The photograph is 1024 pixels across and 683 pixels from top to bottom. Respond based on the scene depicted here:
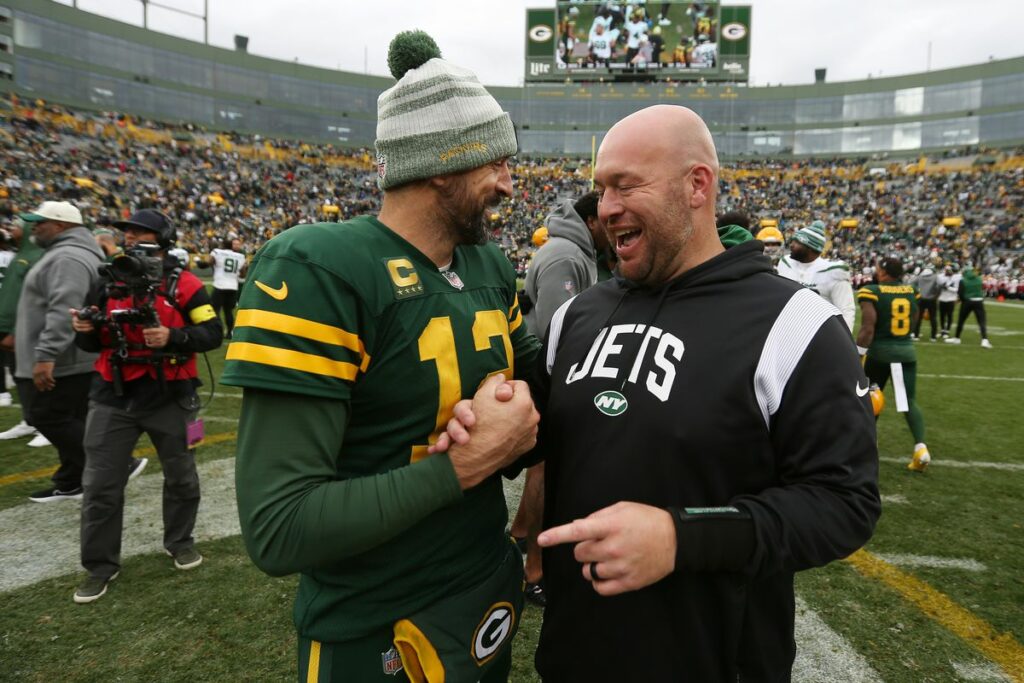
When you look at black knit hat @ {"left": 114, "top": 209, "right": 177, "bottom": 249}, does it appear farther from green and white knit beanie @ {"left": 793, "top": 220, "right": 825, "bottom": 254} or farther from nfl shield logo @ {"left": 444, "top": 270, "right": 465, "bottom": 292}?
green and white knit beanie @ {"left": 793, "top": 220, "right": 825, "bottom": 254}

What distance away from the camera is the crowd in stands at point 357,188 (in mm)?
37750

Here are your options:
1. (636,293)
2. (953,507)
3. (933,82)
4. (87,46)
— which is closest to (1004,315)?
(953,507)

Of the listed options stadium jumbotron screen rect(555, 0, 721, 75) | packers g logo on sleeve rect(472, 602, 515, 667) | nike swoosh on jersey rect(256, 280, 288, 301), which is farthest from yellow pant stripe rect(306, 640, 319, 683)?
stadium jumbotron screen rect(555, 0, 721, 75)

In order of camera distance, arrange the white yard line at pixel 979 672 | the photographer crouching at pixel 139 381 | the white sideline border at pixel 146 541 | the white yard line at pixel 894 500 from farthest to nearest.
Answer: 1. the white yard line at pixel 894 500
2. the photographer crouching at pixel 139 381
3. the white sideline border at pixel 146 541
4. the white yard line at pixel 979 672

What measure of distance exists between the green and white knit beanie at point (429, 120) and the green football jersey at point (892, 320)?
573 centimetres

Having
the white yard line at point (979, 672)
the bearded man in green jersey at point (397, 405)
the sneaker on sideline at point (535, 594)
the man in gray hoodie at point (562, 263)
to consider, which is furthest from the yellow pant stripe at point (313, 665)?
the white yard line at point (979, 672)

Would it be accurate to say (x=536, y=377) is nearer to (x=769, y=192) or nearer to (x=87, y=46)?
(x=769, y=192)

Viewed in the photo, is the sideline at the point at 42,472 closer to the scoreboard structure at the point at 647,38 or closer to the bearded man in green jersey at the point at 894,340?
the bearded man in green jersey at the point at 894,340

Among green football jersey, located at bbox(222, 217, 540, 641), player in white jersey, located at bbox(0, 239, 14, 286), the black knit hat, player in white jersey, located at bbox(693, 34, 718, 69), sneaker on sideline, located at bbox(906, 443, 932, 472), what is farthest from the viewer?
player in white jersey, located at bbox(693, 34, 718, 69)

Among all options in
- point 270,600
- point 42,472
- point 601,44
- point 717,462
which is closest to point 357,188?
point 601,44

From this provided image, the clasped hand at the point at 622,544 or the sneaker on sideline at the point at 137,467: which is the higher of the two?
the clasped hand at the point at 622,544

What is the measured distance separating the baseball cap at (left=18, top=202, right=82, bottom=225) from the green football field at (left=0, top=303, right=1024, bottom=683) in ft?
7.19

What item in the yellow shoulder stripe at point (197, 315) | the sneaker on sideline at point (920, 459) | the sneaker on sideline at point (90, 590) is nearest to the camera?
the sneaker on sideline at point (90, 590)

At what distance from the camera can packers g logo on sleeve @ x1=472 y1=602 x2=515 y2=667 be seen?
5.17 feet
